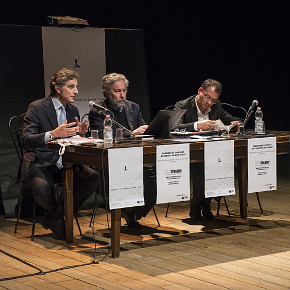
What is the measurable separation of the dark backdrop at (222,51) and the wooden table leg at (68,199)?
414 cm

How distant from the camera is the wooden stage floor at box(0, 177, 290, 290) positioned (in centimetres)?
277

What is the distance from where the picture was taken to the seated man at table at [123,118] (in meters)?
3.97

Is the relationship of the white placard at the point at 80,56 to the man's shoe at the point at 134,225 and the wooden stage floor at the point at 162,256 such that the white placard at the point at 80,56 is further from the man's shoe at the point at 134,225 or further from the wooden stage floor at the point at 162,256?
the man's shoe at the point at 134,225

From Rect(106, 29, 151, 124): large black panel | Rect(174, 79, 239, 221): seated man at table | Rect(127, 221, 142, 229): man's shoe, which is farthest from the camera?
Rect(106, 29, 151, 124): large black panel

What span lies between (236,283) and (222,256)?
513mm

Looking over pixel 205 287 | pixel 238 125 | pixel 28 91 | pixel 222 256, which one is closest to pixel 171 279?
pixel 205 287

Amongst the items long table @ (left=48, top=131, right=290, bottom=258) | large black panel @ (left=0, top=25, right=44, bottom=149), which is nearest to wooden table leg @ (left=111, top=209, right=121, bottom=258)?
long table @ (left=48, top=131, right=290, bottom=258)

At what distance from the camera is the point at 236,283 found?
2.70 m

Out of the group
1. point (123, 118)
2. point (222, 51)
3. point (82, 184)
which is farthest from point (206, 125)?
point (222, 51)

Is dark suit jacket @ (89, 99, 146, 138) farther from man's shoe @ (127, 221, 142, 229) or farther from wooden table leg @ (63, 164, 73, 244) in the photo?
man's shoe @ (127, 221, 142, 229)

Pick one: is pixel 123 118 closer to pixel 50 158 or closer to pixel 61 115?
pixel 61 115

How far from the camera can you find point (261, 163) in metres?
3.77

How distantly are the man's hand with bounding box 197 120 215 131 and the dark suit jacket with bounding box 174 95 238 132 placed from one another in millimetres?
96

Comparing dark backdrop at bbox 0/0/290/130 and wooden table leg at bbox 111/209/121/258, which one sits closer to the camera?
wooden table leg at bbox 111/209/121/258
